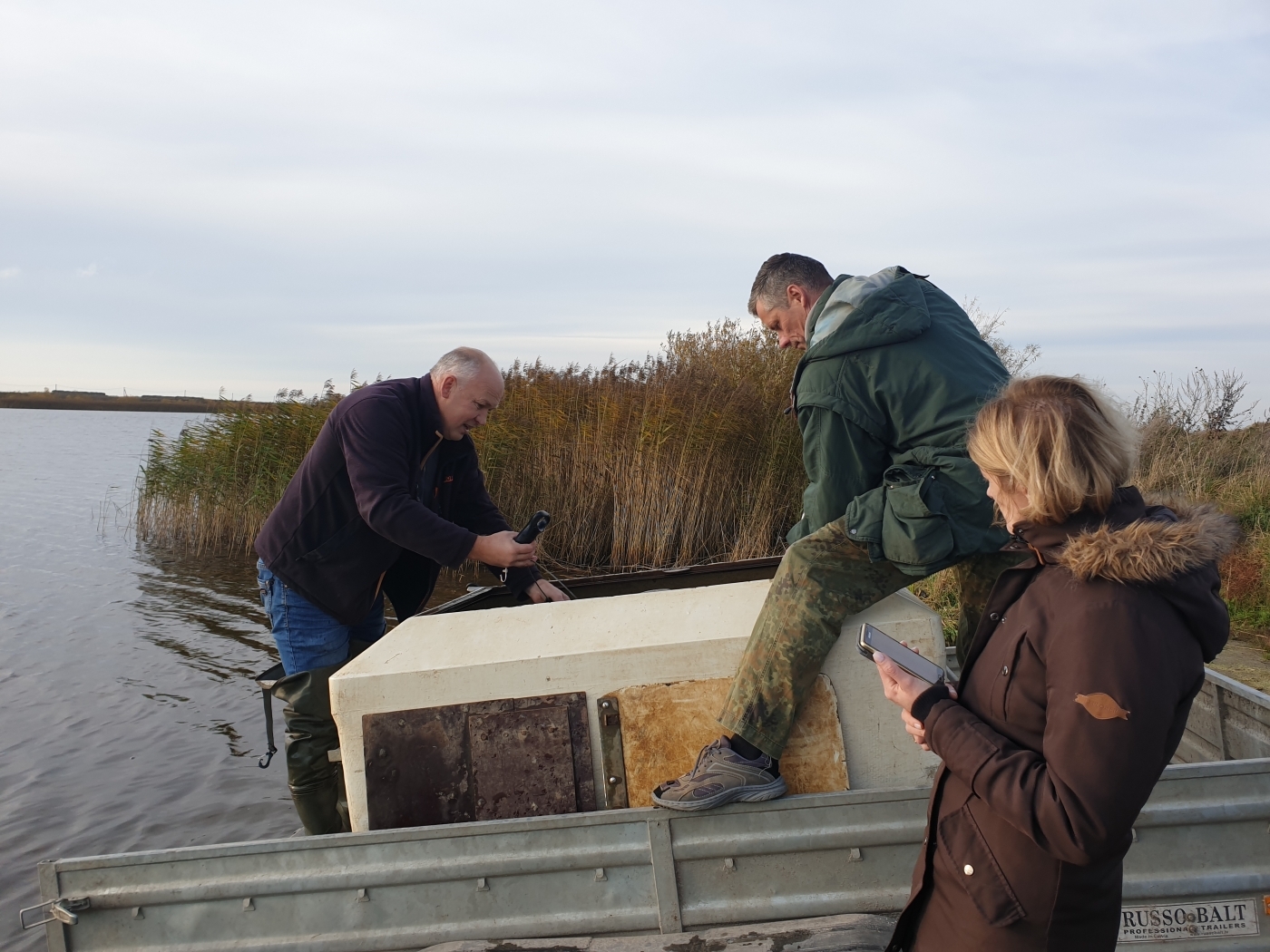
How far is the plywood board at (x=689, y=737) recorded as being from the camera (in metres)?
2.60

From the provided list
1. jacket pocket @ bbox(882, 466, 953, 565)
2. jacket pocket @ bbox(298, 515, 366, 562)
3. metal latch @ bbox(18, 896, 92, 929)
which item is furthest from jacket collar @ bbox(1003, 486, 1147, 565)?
jacket pocket @ bbox(298, 515, 366, 562)

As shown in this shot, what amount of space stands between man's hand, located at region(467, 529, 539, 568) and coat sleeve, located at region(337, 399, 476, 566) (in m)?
0.14

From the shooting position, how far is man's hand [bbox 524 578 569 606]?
4.08 metres

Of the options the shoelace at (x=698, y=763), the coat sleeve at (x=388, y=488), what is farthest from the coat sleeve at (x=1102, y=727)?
the coat sleeve at (x=388, y=488)

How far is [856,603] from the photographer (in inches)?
102

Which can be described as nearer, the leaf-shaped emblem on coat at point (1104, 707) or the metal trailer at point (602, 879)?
the leaf-shaped emblem on coat at point (1104, 707)

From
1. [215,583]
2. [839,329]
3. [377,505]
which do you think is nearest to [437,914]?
[377,505]

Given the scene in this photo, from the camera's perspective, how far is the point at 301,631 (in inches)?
150

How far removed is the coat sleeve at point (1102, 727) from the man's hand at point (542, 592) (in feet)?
9.16

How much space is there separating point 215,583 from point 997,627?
12.2 metres

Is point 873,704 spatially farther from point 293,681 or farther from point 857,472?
point 293,681

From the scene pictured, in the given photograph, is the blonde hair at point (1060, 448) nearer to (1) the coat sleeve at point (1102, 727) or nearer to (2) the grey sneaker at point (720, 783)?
(1) the coat sleeve at point (1102, 727)

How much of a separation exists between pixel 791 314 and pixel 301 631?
233 centimetres

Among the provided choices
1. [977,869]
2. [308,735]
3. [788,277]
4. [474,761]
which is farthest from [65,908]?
[788,277]
